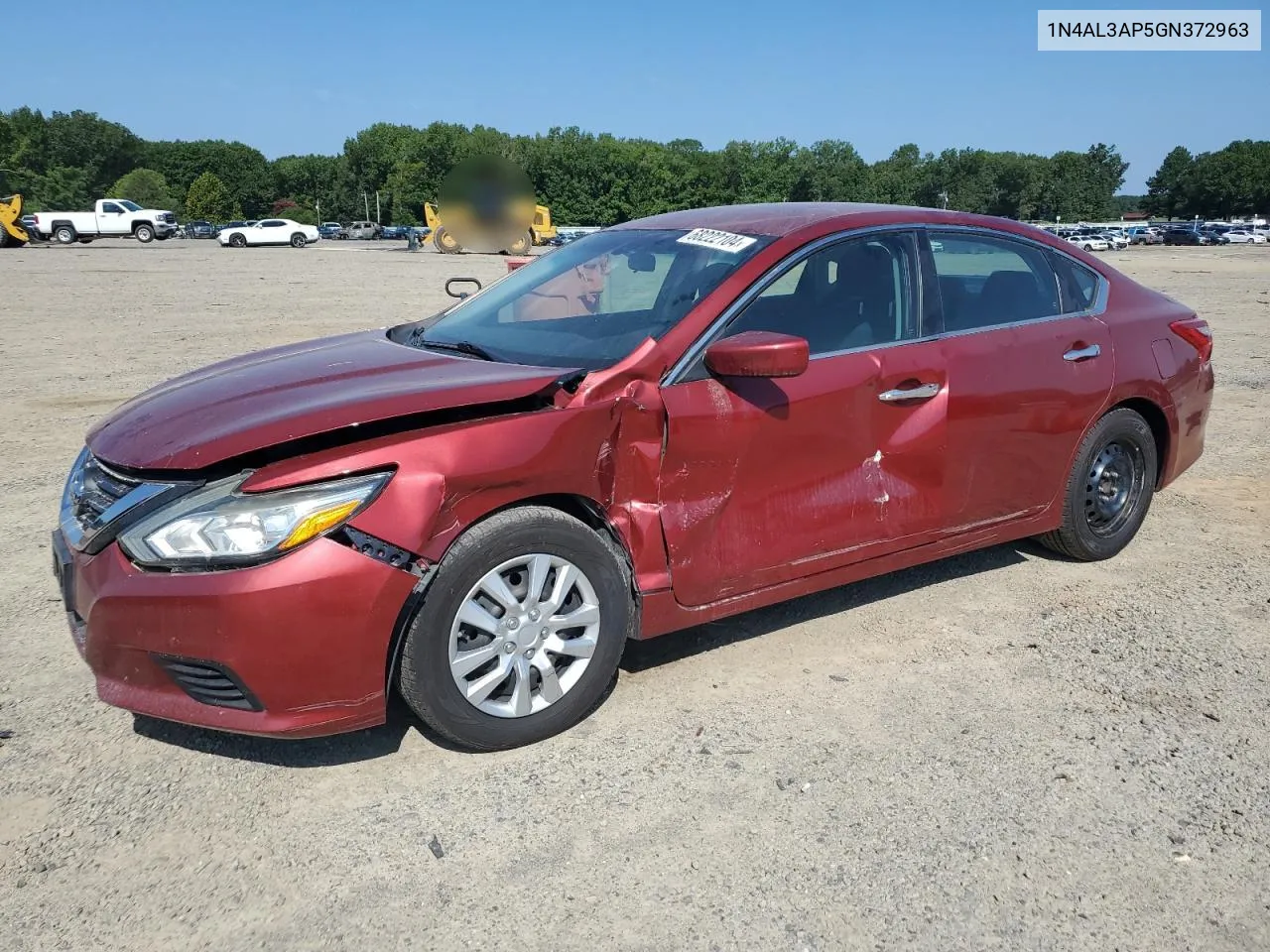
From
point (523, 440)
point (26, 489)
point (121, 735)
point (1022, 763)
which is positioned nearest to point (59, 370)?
point (26, 489)

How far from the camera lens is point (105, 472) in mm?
3082

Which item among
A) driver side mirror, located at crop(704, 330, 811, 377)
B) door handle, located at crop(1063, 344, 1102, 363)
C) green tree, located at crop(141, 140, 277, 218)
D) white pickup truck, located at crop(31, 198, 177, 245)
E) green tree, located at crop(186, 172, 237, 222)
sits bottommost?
door handle, located at crop(1063, 344, 1102, 363)

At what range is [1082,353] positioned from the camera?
441cm

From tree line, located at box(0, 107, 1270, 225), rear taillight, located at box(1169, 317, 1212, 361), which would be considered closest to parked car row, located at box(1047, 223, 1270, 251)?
tree line, located at box(0, 107, 1270, 225)

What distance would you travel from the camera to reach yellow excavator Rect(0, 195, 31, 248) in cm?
3909

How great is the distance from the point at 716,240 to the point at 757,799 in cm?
204

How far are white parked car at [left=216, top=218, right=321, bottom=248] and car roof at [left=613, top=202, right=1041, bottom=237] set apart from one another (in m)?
51.5

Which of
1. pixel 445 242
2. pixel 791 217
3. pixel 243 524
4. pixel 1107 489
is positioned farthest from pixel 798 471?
pixel 445 242

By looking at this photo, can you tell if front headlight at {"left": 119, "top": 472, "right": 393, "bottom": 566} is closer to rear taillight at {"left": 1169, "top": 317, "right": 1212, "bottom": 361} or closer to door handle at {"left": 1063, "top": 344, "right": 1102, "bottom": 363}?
door handle at {"left": 1063, "top": 344, "right": 1102, "bottom": 363}

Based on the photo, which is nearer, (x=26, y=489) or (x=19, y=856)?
(x=19, y=856)

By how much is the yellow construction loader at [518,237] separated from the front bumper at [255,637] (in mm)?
35444

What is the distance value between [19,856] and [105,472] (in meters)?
1.07

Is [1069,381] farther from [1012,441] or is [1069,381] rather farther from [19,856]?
[19,856]

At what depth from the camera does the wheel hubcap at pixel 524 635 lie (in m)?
2.99
